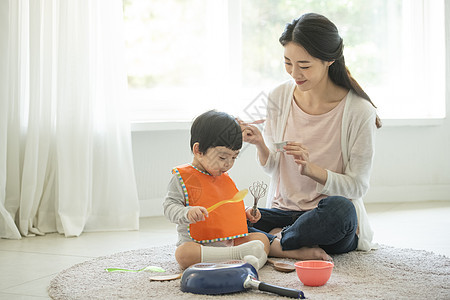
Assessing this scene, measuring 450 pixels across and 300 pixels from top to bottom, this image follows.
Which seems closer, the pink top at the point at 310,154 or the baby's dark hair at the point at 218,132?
the baby's dark hair at the point at 218,132

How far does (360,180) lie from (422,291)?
0.46m

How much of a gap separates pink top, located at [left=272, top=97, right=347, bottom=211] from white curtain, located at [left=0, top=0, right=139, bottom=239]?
0.81m

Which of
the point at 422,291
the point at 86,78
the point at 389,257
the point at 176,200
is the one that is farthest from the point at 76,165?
the point at 422,291

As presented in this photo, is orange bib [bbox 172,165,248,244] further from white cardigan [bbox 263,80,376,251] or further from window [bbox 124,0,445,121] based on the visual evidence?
window [bbox 124,0,445,121]

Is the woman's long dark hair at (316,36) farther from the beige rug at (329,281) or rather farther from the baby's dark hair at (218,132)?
the beige rug at (329,281)

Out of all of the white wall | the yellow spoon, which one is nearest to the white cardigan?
the yellow spoon

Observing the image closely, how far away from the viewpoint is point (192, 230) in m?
1.62

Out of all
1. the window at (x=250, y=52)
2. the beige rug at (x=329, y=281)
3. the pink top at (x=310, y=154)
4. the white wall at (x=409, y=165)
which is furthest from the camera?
the white wall at (x=409, y=165)

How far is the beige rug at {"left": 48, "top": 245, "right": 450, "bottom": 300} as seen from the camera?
4.49ft

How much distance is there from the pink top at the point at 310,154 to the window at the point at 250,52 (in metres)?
1.05

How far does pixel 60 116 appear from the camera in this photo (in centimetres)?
234

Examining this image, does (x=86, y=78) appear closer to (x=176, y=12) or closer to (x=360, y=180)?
(x=176, y=12)

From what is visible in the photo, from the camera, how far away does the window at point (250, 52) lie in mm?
2945

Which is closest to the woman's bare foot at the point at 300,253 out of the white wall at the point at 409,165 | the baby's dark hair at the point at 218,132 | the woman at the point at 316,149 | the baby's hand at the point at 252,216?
the woman at the point at 316,149
